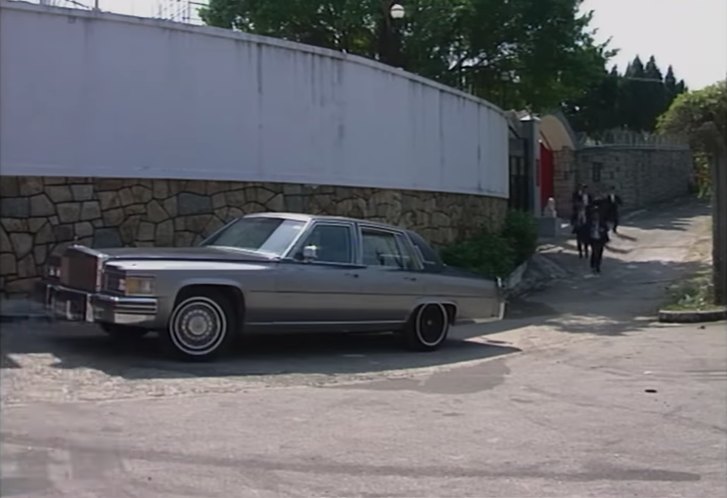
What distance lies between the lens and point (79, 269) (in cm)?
985

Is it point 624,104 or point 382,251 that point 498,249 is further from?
point 624,104

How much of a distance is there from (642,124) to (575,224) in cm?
3017

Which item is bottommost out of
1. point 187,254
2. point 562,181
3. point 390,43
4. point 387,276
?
point 387,276

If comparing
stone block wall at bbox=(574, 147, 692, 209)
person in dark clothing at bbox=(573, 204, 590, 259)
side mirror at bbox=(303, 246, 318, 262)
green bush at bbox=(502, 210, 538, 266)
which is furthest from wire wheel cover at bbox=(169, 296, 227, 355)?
stone block wall at bbox=(574, 147, 692, 209)

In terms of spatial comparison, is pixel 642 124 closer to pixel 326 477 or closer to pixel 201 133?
pixel 201 133

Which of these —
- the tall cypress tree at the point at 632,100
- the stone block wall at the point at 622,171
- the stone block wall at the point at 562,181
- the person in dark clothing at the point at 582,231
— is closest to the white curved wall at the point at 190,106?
the person in dark clothing at the point at 582,231

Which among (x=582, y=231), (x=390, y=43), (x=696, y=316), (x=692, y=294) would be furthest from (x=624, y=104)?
(x=696, y=316)

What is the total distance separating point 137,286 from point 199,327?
83 cm

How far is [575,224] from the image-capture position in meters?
25.3

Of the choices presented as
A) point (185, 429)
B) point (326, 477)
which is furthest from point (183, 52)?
point (326, 477)

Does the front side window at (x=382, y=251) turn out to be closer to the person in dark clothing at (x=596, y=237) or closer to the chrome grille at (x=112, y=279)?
the chrome grille at (x=112, y=279)

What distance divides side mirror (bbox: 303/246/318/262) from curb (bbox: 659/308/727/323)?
267 inches

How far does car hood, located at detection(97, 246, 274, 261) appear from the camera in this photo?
32.3ft

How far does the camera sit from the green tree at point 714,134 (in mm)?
16031
